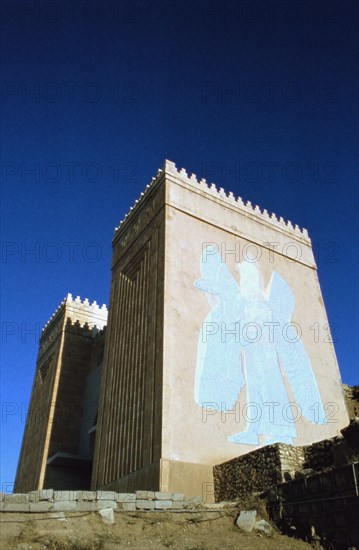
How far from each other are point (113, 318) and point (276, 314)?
5740 millimetres

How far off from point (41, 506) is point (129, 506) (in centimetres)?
151

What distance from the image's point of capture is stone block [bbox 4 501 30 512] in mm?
7045

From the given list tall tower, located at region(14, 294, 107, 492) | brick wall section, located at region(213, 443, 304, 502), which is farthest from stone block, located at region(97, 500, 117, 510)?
tall tower, located at region(14, 294, 107, 492)

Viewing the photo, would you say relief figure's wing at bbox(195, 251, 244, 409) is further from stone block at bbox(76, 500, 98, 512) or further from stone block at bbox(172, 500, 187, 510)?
stone block at bbox(76, 500, 98, 512)

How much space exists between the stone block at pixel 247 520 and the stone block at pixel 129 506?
→ 1.77m

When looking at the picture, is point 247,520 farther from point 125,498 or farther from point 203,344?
point 203,344

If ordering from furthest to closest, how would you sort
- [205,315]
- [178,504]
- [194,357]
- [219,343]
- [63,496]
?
1. [205,315]
2. [219,343]
3. [194,357]
4. [178,504]
5. [63,496]

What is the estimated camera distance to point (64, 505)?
7453 millimetres

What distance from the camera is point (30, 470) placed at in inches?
784

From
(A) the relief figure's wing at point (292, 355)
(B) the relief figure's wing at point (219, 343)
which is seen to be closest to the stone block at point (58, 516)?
(B) the relief figure's wing at point (219, 343)

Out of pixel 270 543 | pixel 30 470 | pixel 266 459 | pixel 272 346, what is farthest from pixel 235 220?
pixel 30 470

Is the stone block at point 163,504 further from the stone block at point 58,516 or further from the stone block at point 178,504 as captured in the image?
the stone block at point 58,516

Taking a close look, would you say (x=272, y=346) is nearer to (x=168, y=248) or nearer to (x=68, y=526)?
(x=168, y=248)

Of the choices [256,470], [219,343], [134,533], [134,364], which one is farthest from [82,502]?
[219,343]
